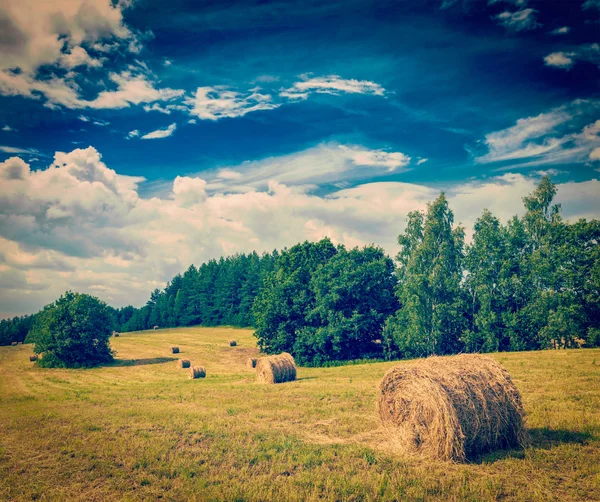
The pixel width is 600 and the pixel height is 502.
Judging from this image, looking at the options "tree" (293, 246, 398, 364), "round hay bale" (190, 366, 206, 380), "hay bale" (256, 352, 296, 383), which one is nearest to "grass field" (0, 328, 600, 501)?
"hay bale" (256, 352, 296, 383)

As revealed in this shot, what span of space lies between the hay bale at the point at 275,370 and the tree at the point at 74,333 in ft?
92.6

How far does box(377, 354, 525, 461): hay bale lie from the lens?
10.5 metres

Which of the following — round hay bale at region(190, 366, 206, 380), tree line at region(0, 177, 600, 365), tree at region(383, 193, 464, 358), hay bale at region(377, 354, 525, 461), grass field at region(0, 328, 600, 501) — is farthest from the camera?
tree at region(383, 193, 464, 358)

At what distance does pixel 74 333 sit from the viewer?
46562mm

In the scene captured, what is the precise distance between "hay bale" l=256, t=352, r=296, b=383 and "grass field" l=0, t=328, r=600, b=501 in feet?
16.9

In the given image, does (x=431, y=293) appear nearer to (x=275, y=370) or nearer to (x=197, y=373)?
(x=275, y=370)

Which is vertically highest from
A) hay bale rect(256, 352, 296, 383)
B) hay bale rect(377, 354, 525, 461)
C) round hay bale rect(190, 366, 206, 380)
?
hay bale rect(377, 354, 525, 461)

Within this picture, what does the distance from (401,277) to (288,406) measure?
34045 mm

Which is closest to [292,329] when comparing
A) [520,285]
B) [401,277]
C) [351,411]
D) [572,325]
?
[401,277]

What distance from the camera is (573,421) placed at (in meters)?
12.4

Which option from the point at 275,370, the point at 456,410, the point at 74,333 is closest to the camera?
the point at 456,410

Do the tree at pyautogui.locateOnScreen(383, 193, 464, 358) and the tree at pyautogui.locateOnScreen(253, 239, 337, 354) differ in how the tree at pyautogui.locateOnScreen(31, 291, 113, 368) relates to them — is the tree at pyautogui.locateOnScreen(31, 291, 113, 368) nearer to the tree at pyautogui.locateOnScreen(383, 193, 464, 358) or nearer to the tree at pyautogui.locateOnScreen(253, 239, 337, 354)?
the tree at pyautogui.locateOnScreen(253, 239, 337, 354)

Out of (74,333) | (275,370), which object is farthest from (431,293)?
(74,333)

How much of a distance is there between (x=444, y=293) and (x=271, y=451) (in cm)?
3757
